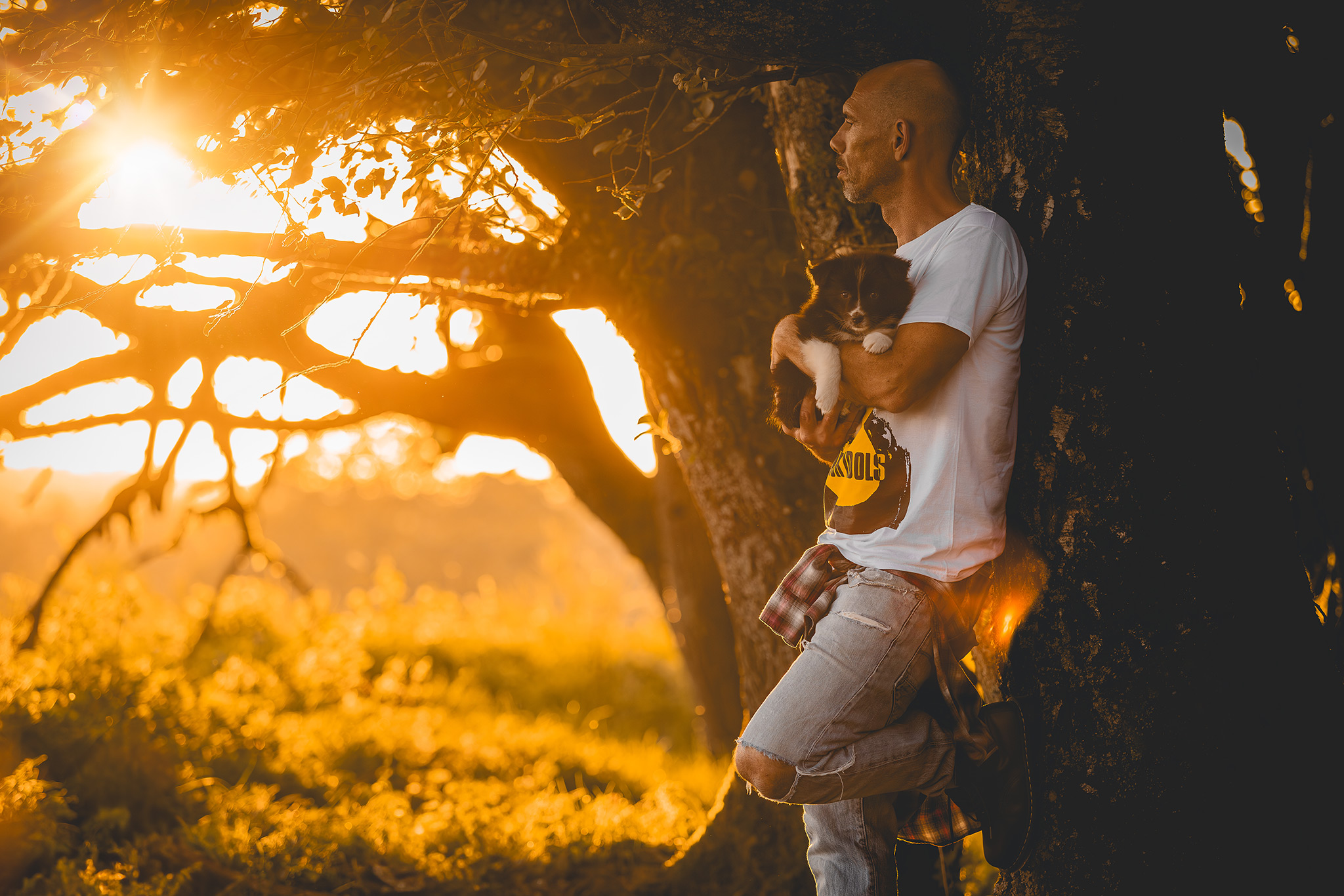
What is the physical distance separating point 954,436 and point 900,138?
0.87 metres

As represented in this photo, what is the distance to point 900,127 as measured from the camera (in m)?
2.30

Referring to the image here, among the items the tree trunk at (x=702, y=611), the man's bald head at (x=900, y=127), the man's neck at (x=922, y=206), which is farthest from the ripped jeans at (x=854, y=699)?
the tree trunk at (x=702, y=611)

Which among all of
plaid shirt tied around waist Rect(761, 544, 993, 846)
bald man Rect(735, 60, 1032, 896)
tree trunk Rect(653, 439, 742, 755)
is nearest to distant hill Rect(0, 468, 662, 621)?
tree trunk Rect(653, 439, 742, 755)

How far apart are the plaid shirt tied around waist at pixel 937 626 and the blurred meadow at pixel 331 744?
1958 millimetres

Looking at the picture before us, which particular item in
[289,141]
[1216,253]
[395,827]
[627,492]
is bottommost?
[395,827]

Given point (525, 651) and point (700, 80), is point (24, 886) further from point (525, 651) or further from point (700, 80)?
point (525, 651)

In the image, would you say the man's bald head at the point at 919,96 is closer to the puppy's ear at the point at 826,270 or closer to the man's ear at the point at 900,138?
the man's ear at the point at 900,138

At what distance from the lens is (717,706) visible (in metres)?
5.39

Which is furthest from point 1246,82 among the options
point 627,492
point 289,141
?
point 627,492

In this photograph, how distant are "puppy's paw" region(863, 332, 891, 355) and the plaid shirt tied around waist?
1.91 feet

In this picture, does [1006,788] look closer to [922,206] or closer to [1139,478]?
[1139,478]

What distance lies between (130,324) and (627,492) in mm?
3140

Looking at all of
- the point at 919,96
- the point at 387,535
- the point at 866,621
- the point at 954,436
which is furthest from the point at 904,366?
the point at 387,535

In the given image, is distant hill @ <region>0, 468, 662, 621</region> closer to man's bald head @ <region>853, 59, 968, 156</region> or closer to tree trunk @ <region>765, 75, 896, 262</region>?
tree trunk @ <region>765, 75, 896, 262</region>
